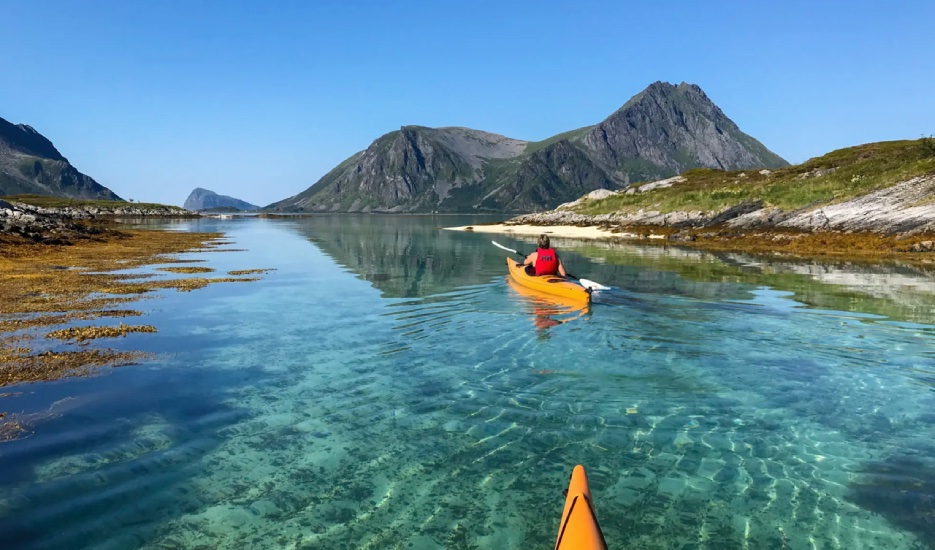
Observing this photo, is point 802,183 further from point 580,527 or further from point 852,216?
point 580,527

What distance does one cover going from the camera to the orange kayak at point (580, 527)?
5004mm

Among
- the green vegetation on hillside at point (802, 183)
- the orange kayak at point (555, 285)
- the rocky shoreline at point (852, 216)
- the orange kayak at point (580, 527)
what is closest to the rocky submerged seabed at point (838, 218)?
the rocky shoreline at point (852, 216)

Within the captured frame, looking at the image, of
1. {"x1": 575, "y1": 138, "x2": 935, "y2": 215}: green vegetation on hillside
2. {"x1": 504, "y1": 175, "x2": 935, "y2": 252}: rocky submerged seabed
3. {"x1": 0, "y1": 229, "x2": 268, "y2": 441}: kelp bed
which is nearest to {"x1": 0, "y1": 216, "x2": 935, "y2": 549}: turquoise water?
{"x1": 0, "y1": 229, "x2": 268, "y2": 441}: kelp bed

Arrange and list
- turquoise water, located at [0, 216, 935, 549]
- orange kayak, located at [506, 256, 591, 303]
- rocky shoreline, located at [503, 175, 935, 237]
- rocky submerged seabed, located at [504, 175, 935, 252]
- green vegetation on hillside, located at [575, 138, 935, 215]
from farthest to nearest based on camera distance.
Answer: green vegetation on hillside, located at [575, 138, 935, 215]
rocky shoreline, located at [503, 175, 935, 237]
rocky submerged seabed, located at [504, 175, 935, 252]
orange kayak, located at [506, 256, 591, 303]
turquoise water, located at [0, 216, 935, 549]

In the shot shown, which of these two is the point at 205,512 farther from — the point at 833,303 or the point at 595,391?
the point at 833,303

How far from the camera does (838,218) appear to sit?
5028cm

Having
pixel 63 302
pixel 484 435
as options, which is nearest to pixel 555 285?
pixel 484 435

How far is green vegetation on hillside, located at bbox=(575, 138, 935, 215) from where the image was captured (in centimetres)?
5479

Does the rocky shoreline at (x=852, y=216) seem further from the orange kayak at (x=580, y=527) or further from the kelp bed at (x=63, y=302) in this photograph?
the orange kayak at (x=580, y=527)

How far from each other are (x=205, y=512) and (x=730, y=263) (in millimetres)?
39311

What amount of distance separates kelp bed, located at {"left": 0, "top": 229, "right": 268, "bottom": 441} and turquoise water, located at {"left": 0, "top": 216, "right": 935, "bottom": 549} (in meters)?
1.07

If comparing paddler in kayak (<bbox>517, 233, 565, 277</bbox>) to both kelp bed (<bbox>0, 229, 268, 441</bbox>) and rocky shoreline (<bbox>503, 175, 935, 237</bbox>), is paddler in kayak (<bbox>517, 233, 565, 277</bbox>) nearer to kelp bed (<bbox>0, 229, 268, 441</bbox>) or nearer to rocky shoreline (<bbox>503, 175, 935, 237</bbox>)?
kelp bed (<bbox>0, 229, 268, 441</bbox>)

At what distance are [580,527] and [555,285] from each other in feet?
63.8

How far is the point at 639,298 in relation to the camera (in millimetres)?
24625
